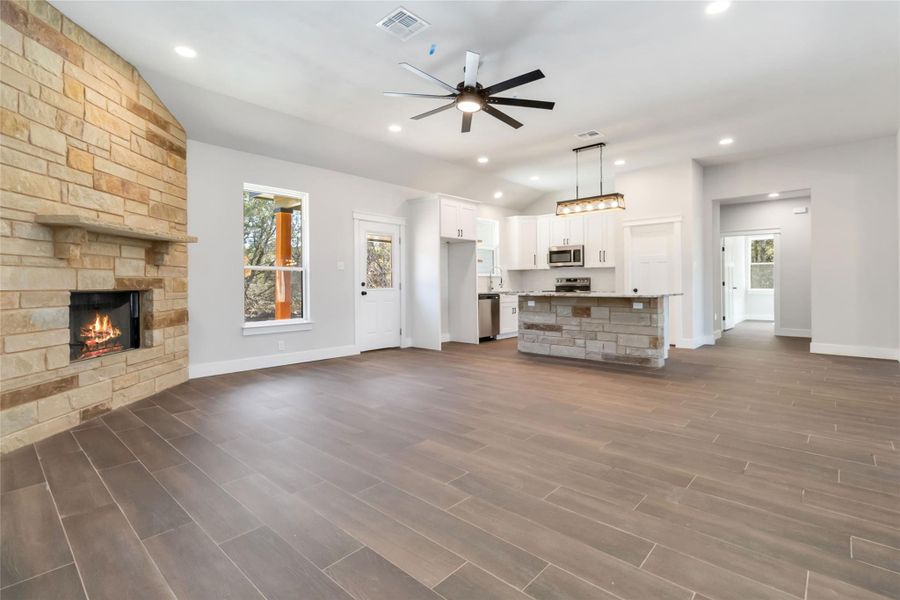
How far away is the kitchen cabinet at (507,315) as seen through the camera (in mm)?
8132

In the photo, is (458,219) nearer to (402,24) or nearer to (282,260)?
(282,260)

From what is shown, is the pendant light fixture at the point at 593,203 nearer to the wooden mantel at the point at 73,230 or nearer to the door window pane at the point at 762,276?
the wooden mantel at the point at 73,230

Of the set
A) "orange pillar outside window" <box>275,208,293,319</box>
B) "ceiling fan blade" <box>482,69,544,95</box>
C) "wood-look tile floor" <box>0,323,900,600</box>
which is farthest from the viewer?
"orange pillar outside window" <box>275,208,293,319</box>

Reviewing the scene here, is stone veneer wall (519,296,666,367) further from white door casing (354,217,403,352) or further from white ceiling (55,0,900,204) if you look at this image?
white ceiling (55,0,900,204)

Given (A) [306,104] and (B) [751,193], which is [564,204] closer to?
(B) [751,193]

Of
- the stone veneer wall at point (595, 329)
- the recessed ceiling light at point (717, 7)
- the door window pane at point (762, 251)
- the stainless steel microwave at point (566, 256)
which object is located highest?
the recessed ceiling light at point (717, 7)

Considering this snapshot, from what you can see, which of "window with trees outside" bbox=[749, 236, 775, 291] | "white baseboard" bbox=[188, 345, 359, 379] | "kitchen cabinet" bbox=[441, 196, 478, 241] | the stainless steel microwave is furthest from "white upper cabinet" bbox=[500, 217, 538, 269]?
"window with trees outside" bbox=[749, 236, 775, 291]

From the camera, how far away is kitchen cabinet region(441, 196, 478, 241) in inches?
270

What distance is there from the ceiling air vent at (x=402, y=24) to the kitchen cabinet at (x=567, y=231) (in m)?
5.58

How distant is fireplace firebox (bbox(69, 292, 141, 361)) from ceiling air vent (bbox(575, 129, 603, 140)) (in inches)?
213

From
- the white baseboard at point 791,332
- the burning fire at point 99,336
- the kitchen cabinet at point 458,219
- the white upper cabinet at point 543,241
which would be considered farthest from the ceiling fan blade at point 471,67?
the white baseboard at point 791,332

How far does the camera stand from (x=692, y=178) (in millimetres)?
6633

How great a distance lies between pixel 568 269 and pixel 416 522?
7.34m

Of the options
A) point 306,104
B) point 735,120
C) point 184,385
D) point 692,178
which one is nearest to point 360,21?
point 306,104
